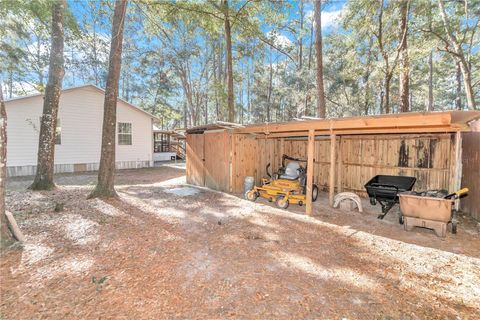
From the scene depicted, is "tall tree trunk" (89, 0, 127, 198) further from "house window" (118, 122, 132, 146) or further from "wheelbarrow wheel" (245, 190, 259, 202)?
"house window" (118, 122, 132, 146)

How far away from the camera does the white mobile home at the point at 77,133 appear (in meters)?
9.91

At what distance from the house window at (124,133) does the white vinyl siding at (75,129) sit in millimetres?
183

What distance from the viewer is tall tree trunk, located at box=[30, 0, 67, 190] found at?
247 inches

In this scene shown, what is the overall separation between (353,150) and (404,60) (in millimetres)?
4710

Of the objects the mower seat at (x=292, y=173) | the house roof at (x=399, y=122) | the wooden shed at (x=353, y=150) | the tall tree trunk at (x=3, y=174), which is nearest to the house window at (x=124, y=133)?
the wooden shed at (x=353, y=150)

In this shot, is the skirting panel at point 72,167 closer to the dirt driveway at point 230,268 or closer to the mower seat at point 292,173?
the dirt driveway at point 230,268

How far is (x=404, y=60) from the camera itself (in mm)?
8719

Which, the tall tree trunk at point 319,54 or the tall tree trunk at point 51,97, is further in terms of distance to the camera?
the tall tree trunk at point 319,54

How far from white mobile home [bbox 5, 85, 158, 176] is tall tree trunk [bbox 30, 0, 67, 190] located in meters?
5.24

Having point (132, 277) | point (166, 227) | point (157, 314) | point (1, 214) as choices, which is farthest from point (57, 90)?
point (157, 314)

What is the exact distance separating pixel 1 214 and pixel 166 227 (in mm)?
2416

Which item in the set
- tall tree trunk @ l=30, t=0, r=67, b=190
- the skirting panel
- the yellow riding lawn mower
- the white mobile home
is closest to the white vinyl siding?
the white mobile home

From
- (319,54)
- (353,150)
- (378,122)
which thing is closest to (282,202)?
(378,122)

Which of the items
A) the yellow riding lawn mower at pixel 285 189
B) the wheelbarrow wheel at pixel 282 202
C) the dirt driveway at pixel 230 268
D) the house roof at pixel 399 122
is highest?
the house roof at pixel 399 122
